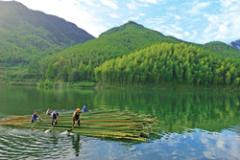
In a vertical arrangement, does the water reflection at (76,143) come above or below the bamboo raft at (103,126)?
below

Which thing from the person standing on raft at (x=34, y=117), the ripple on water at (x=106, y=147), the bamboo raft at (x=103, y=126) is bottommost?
the ripple on water at (x=106, y=147)

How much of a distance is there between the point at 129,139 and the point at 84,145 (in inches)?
258

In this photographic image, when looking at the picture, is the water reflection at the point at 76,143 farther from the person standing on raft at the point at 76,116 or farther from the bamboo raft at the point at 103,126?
the person standing on raft at the point at 76,116

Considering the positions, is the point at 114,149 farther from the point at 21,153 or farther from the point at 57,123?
the point at 57,123

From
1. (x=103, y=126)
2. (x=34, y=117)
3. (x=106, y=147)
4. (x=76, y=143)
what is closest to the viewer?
(x=106, y=147)

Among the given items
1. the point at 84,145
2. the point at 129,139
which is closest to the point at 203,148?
the point at 129,139

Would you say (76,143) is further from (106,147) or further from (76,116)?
(76,116)

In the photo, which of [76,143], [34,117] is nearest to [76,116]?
[34,117]

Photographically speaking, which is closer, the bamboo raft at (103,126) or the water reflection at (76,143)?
the water reflection at (76,143)

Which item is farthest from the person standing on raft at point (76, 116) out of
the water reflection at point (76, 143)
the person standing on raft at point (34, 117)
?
the person standing on raft at point (34, 117)

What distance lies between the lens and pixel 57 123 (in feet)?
185

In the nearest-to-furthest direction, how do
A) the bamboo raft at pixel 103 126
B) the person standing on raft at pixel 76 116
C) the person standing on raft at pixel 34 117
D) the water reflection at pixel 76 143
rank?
the water reflection at pixel 76 143 → the bamboo raft at pixel 103 126 → the person standing on raft at pixel 76 116 → the person standing on raft at pixel 34 117

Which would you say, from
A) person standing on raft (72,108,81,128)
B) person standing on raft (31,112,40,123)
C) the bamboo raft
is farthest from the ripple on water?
person standing on raft (72,108,81,128)

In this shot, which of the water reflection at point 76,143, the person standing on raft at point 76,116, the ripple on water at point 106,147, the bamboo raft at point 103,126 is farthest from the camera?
the person standing on raft at point 76,116
